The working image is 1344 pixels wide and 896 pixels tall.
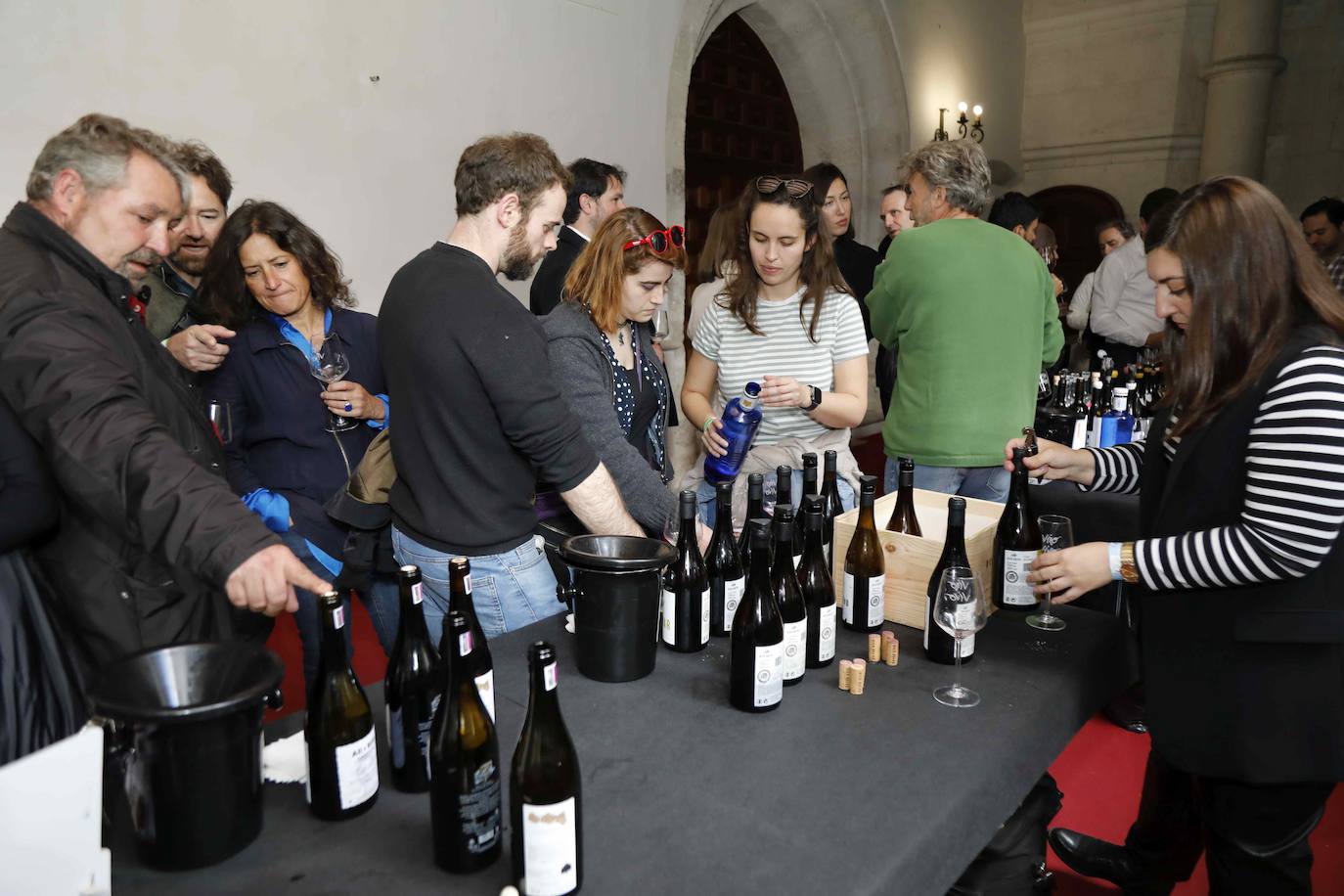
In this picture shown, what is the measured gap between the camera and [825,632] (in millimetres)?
1469

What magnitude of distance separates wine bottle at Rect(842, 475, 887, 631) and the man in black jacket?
184 centimetres

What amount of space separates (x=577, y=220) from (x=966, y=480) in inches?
70.4

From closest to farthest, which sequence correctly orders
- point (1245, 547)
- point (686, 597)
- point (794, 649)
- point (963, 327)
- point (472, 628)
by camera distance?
point (472, 628) < point (1245, 547) < point (794, 649) < point (686, 597) < point (963, 327)

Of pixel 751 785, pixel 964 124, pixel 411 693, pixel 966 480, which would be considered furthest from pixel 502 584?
pixel 964 124

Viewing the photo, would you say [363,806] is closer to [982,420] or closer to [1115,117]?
[982,420]

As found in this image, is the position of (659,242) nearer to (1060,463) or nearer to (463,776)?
(1060,463)

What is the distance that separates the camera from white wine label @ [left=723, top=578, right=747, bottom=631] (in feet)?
5.13

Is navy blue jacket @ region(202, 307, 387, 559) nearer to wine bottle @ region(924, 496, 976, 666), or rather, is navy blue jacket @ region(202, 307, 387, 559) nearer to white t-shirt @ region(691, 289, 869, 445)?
white t-shirt @ region(691, 289, 869, 445)

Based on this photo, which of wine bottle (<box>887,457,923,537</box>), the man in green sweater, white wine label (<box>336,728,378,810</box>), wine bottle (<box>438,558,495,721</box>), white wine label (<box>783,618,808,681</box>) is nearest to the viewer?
white wine label (<box>336,728,378,810</box>)

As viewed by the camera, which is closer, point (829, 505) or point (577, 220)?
point (829, 505)

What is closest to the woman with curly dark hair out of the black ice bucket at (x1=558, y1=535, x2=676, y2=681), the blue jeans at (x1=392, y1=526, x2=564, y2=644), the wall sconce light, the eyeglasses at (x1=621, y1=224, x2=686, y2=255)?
the blue jeans at (x1=392, y1=526, x2=564, y2=644)

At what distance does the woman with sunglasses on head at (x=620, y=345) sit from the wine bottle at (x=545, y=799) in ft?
2.98

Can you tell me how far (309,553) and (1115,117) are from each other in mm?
8937

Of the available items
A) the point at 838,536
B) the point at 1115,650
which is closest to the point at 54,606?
the point at 838,536
